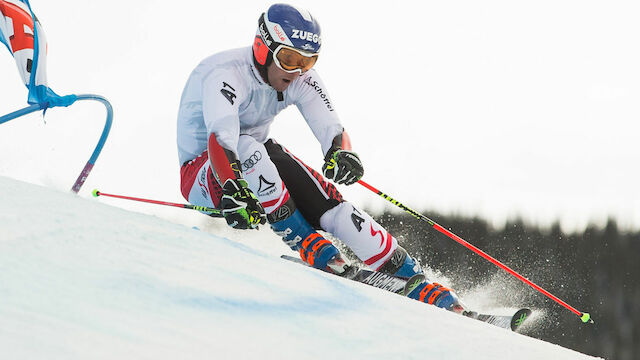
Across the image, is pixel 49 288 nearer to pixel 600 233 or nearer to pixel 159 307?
pixel 159 307

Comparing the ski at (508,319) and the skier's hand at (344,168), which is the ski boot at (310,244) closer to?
the skier's hand at (344,168)

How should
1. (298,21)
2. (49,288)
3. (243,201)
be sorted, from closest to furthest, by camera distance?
(49,288), (243,201), (298,21)

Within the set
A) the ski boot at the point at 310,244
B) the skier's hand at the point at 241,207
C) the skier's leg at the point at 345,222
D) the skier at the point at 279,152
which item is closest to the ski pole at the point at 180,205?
the skier at the point at 279,152

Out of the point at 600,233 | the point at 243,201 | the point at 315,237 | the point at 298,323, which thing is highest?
the point at 298,323

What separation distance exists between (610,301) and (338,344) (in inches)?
795

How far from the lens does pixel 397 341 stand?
2650 millimetres

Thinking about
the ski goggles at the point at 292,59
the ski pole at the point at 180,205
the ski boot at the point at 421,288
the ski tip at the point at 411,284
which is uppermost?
the ski goggles at the point at 292,59

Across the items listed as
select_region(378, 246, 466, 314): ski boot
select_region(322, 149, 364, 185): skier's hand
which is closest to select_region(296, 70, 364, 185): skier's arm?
select_region(322, 149, 364, 185): skier's hand

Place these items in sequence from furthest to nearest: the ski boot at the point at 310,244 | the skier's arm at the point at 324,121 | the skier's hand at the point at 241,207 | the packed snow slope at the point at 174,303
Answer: the skier's arm at the point at 324,121, the ski boot at the point at 310,244, the skier's hand at the point at 241,207, the packed snow slope at the point at 174,303

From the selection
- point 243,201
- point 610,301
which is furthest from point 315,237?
point 610,301

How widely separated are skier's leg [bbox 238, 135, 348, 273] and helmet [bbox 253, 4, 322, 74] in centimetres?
60

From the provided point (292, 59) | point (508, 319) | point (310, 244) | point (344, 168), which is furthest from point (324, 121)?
point (508, 319)

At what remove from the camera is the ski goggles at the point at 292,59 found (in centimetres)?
489

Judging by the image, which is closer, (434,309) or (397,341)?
(397,341)
